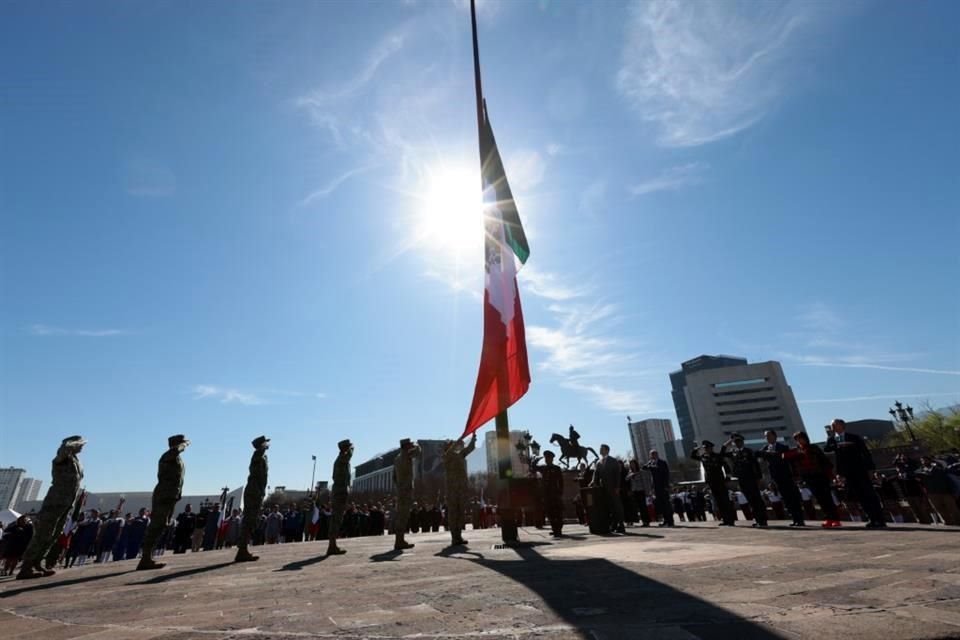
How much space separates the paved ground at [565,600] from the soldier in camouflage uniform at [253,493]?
2687mm

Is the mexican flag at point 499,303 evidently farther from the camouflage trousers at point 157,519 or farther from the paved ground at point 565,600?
the camouflage trousers at point 157,519

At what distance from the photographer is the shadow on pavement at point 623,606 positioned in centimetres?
218

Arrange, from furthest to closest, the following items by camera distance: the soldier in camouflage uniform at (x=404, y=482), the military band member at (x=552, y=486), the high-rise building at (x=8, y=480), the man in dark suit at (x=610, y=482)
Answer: the high-rise building at (x=8, y=480), the military band member at (x=552, y=486), the man in dark suit at (x=610, y=482), the soldier in camouflage uniform at (x=404, y=482)

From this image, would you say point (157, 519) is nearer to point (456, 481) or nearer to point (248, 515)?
point (248, 515)

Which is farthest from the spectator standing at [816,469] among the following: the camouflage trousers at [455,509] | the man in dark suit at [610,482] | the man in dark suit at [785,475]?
the camouflage trousers at [455,509]

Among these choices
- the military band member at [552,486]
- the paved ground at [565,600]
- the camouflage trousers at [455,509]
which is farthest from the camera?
the military band member at [552,486]

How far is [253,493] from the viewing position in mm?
8258

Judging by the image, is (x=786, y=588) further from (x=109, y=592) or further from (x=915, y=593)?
(x=109, y=592)

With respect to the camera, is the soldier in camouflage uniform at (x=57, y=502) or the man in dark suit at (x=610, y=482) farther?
the man in dark suit at (x=610, y=482)

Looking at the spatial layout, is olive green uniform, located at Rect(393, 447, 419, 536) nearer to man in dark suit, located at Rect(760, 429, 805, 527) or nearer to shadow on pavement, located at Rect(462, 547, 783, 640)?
shadow on pavement, located at Rect(462, 547, 783, 640)

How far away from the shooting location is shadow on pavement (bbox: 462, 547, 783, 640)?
218cm

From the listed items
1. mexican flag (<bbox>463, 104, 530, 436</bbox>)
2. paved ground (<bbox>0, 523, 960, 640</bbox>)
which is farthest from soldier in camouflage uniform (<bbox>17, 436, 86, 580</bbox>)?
mexican flag (<bbox>463, 104, 530, 436</bbox>)

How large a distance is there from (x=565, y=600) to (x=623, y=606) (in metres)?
0.44

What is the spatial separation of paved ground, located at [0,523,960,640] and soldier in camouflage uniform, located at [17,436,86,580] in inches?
88.4
